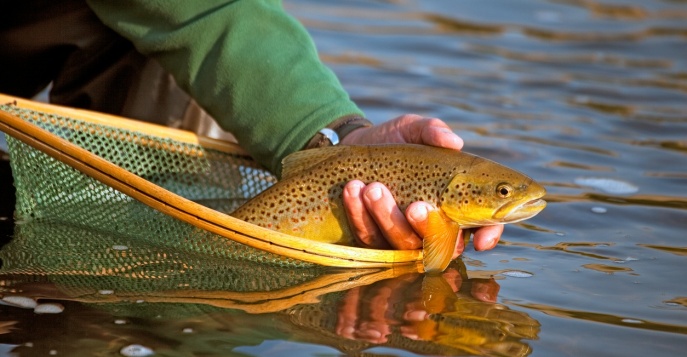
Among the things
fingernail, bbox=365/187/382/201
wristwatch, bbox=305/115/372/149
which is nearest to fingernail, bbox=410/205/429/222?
fingernail, bbox=365/187/382/201

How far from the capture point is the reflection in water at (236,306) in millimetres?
2570

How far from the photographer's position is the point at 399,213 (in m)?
3.05

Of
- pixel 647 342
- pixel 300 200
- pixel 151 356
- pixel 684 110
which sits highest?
pixel 684 110

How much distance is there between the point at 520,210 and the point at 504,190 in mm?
82

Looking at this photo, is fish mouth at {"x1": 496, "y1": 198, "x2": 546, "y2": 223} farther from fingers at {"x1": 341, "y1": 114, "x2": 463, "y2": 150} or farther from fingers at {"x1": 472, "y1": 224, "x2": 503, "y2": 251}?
fingers at {"x1": 341, "y1": 114, "x2": 463, "y2": 150}

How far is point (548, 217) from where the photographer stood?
386cm

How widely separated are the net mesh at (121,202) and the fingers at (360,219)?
0.18 metres

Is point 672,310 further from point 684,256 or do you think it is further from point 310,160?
point 310,160

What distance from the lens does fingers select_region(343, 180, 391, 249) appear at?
9.97ft

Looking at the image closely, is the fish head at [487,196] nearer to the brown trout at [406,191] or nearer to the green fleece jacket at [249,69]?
the brown trout at [406,191]

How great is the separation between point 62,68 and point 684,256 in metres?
2.36

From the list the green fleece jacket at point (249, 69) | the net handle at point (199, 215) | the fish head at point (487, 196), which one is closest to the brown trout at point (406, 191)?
the fish head at point (487, 196)

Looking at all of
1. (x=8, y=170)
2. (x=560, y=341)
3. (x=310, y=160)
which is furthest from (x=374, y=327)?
(x=8, y=170)

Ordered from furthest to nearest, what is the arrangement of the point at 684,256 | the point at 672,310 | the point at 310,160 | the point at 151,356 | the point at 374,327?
the point at 684,256, the point at 310,160, the point at 672,310, the point at 374,327, the point at 151,356
